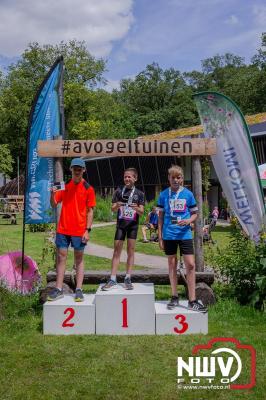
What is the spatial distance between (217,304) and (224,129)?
2.63 metres

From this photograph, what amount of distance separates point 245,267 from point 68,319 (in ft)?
8.56

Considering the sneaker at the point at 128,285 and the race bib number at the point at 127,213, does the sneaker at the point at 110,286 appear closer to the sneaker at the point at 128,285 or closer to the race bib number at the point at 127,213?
the sneaker at the point at 128,285

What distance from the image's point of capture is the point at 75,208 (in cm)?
629

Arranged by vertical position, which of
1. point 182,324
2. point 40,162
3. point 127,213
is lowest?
point 182,324

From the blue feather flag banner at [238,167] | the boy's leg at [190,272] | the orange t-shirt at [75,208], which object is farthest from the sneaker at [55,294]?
the blue feather flag banner at [238,167]

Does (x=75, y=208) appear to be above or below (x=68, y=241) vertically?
above

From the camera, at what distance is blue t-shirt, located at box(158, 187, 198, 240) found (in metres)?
6.15

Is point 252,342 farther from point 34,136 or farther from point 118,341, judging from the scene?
point 34,136

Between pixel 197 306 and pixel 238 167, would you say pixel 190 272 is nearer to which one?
pixel 197 306

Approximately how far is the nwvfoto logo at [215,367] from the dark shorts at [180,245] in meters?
1.23

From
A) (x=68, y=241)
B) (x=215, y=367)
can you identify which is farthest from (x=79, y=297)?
(x=215, y=367)

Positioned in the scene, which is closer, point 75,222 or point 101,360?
point 101,360

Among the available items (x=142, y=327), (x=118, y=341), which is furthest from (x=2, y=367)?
(x=142, y=327)

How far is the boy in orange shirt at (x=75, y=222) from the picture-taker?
628cm
